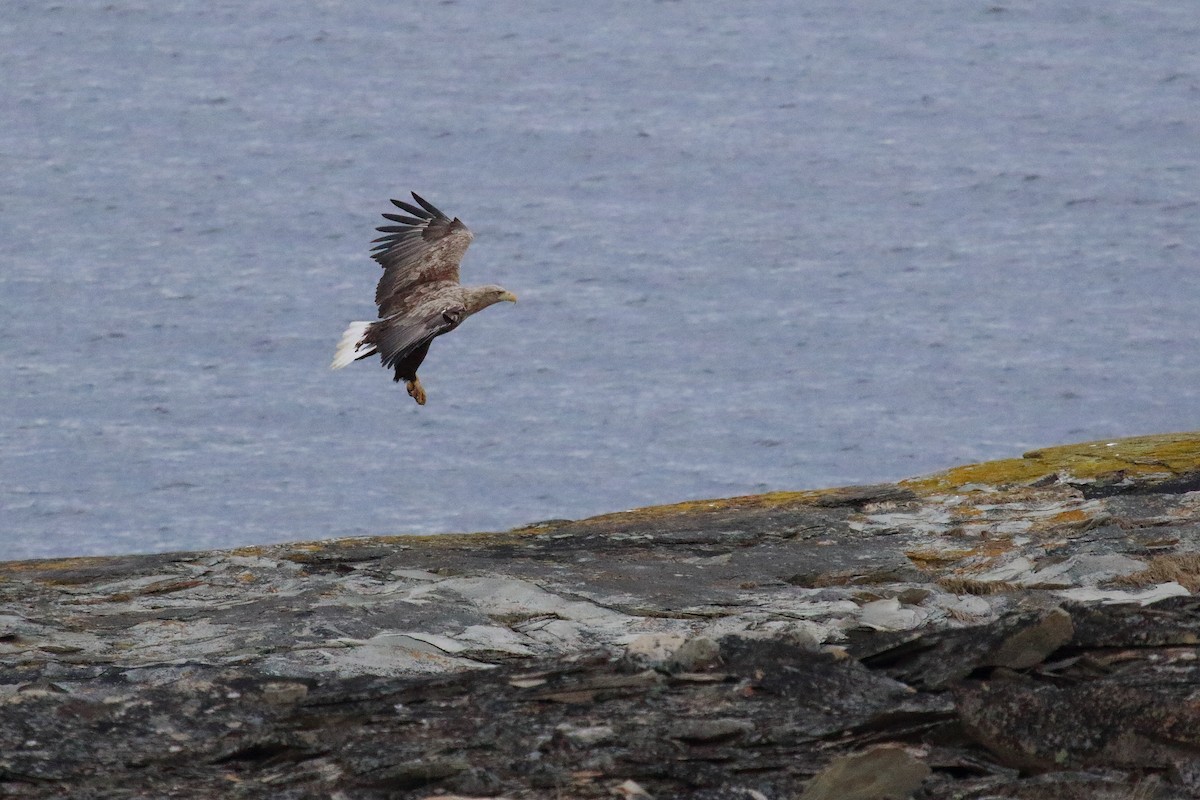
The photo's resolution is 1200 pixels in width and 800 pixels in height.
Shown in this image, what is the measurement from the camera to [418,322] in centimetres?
1084

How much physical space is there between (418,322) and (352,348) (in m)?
0.43

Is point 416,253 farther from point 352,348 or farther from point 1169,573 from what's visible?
point 1169,573

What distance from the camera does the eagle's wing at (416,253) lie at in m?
11.6

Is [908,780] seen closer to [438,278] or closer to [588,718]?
[588,718]

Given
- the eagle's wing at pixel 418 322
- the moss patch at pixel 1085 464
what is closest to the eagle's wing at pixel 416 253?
the eagle's wing at pixel 418 322

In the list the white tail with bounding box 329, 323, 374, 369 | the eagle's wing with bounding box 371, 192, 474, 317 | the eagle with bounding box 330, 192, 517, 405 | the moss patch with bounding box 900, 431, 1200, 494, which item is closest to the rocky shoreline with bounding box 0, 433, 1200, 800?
the moss patch with bounding box 900, 431, 1200, 494

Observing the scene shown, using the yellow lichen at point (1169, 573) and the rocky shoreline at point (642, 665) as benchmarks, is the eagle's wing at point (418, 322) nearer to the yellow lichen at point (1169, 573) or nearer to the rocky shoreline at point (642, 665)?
the rocky shoreline at point (642, 665)

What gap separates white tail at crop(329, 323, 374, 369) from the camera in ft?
34.5

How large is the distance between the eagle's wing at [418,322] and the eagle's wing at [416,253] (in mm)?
153

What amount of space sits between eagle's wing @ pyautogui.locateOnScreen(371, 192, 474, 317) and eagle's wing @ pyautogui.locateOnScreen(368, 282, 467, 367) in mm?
153

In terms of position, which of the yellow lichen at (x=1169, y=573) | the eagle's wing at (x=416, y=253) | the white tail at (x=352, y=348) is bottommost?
the yellow lichen at (x=1169, y=573)

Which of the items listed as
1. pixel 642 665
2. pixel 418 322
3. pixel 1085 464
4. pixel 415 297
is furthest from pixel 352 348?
pixel 642 665

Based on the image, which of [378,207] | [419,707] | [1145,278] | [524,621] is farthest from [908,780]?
[378,207]

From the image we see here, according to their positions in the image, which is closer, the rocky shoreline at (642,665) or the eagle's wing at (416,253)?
the rocky shoreline at (642,665)
